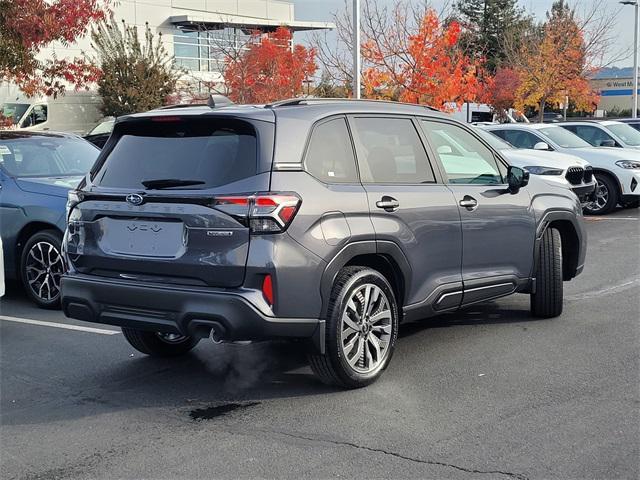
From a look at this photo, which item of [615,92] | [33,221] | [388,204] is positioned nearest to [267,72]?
[33,221]

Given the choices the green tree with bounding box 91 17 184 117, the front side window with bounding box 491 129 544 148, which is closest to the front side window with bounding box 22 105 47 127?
the green tree with bounding box 91 17 184 117

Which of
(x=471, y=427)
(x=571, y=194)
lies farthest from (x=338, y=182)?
(x=571, y=194)

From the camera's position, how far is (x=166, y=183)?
5230 mm

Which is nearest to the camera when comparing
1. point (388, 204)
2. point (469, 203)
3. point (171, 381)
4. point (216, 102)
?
point (388, 204)

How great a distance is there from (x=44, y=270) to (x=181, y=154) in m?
3.62

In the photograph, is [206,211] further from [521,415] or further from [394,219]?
[521,415]

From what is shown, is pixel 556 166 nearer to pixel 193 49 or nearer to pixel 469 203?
pixel 469 203

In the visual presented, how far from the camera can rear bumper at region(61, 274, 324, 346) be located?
191 inches

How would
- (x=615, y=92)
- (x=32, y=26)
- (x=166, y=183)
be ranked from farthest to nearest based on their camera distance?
(x=615, y=92), (x=32, y=26), (x=166, y=183)

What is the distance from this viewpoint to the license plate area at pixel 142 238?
5090 mm

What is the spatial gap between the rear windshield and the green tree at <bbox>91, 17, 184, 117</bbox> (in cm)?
2804

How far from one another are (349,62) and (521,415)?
22.0 meters

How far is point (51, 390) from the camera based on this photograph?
223 inches

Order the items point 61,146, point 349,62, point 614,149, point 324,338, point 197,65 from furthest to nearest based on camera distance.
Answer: point 197,65
point 349,62
point 614,149
point 61,146
point 324,338
